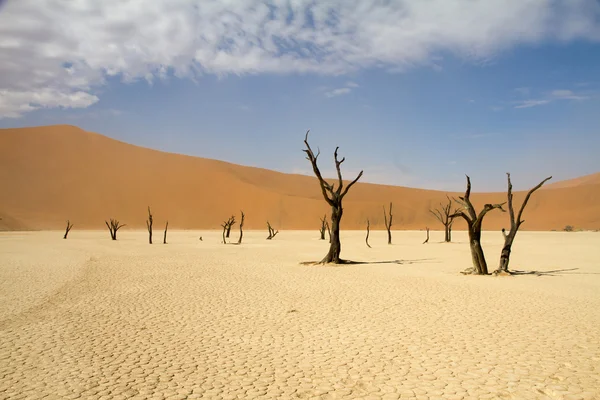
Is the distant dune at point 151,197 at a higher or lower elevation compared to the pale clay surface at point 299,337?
higher

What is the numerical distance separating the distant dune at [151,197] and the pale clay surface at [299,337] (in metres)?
53.7

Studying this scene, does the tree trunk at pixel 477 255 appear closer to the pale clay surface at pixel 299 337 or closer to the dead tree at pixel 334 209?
the pale clay surface at pixel 299 337

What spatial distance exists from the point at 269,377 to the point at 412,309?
4.80m

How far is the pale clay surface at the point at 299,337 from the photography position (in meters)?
5.18

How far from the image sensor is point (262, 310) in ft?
30.8

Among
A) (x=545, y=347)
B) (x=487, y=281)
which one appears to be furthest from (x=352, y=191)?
(x=545, y=347)

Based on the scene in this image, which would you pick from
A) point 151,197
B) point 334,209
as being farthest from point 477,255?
point 151,197

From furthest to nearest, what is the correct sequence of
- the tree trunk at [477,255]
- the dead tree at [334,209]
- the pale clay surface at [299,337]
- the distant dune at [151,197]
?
the distant dune at [151,197], the dead tree at [334,209], the tree trunk at [477,255], the pale clay surface at [299,337]

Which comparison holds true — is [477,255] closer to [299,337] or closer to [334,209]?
[334,209]

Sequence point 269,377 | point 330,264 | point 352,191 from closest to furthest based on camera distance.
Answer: point 269,377, point 330,264, point 352,191

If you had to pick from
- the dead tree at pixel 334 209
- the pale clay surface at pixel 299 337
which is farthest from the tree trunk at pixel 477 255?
the dead tree at pixel 334 209

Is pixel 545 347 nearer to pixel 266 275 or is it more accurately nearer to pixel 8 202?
pixel 266 275

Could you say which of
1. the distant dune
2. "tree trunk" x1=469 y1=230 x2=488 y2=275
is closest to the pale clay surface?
"tree trunk" x1=469 y1=230 x2=488 y2=275

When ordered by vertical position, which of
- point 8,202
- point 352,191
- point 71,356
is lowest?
point 71,356
